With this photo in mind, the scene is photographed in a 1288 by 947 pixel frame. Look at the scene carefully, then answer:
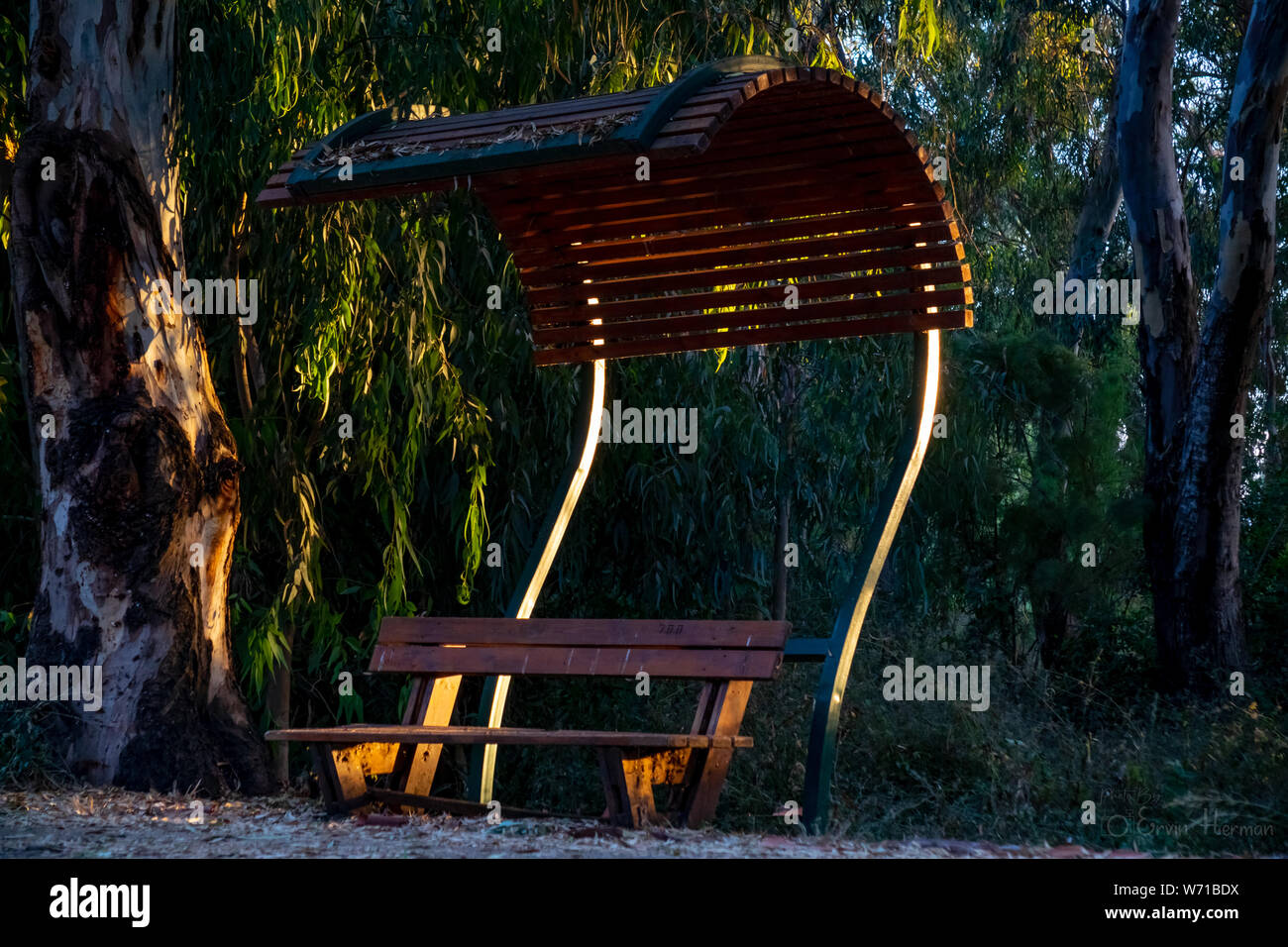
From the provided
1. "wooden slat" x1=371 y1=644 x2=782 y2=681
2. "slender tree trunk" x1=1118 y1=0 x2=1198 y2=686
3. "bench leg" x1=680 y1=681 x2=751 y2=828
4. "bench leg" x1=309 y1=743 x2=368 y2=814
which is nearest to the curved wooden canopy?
"wooden slat" x1=371 y1=644 x2=782 y2=681

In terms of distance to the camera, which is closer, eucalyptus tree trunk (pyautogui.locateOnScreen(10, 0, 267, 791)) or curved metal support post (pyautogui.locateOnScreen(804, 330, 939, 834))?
curved metal support post (pyautogui.locateOnScreen(804, 330, 939, 834))

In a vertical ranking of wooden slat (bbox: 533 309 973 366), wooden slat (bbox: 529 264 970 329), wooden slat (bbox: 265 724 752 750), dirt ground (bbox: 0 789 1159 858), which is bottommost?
dirt ground (bbox: 0 789 1159 858)

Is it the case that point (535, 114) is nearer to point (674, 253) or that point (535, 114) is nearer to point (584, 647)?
point (674, 253)

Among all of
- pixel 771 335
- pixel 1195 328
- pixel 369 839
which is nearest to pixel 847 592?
pixel 771 335

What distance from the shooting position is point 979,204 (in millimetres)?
14867

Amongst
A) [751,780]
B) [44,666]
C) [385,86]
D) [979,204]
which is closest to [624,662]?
[751,780]

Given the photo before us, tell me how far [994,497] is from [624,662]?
562cm

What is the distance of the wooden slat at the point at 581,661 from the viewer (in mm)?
4789

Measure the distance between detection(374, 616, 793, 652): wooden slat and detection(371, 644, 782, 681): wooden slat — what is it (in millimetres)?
25

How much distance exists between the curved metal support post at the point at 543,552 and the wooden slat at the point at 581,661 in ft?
0.91

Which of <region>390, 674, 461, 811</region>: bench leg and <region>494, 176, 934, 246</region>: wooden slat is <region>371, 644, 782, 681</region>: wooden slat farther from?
<region>494, 176, 934, 246</region>: wooden slat

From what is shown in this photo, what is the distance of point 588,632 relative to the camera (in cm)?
520

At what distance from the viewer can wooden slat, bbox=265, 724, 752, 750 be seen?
172 inches

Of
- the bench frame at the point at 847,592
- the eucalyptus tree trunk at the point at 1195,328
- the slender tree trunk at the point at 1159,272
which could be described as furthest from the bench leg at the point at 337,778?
the slender tree trunk at the point at 1159,272
